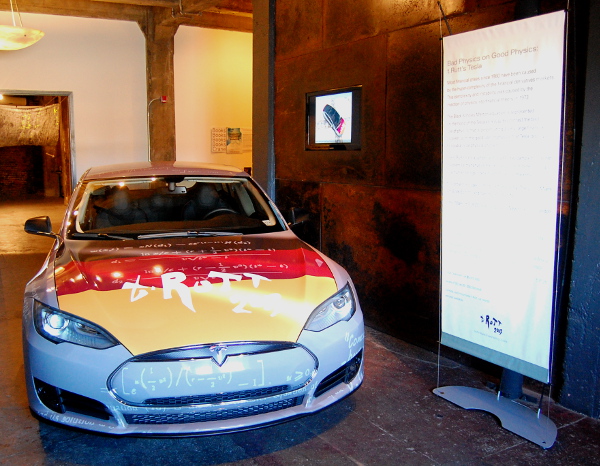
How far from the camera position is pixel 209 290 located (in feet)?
9.03

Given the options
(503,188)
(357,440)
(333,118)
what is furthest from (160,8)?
(357,440)

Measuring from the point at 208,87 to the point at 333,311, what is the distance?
9.62 metres

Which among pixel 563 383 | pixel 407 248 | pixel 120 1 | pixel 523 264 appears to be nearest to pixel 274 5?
pixel 407 248

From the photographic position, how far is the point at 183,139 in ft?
37.7

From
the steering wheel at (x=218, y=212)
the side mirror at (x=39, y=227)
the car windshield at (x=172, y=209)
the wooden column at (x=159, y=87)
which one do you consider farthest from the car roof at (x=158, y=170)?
the wooden column at (x=159, y=87)

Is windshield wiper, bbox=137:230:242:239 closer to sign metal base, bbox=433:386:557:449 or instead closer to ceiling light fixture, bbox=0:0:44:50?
sign metal base, bbox=433:386:557:449

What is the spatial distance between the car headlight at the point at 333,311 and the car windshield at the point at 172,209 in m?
0.91

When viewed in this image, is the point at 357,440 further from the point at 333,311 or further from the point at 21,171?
the point at 21,171

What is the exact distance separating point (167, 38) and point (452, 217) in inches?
356

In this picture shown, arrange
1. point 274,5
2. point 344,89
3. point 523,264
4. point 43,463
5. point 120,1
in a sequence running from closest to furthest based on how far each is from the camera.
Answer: point 43,463 < point 523,264 < point 344,89 < point 274,5 < point 120,1

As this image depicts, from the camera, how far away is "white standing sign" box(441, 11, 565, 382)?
9.37 feet

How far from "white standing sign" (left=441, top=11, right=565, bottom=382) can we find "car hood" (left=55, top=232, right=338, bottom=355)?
0.87 metres

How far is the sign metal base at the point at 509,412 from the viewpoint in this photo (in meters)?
2.97

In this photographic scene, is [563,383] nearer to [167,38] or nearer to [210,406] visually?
[210,406]
